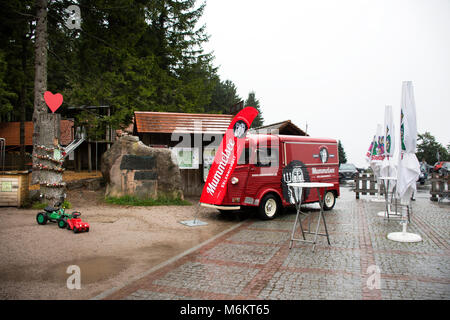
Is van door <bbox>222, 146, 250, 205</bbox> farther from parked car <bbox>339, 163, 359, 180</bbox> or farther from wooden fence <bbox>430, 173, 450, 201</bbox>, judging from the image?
parked car <bbox>339, 163, 359, 180</bbox>

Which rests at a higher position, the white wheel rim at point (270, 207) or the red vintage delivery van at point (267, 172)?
the red vintage delivery van at point (267, 172)

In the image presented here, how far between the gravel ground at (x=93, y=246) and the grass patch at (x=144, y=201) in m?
0.85

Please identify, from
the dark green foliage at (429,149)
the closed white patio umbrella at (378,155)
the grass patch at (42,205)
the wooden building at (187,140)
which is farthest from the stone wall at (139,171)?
the dark green foliage at (429,149)

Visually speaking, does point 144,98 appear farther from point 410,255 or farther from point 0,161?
point 410,255

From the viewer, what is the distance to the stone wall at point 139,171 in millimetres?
12820

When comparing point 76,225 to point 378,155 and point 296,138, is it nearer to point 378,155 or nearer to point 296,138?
point 296,138

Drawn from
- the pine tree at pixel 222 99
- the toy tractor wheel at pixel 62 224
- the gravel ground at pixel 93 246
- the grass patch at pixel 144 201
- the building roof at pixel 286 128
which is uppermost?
the pine tree at pixel 222 99

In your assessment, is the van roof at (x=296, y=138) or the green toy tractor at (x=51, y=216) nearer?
the green toy tractor at (x=51, y=216)

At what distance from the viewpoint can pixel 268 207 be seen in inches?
414

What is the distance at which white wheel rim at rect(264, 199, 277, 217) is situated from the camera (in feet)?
34.3

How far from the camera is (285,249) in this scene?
6.87 metres

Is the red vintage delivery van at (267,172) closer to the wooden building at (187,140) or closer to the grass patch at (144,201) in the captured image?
the grass patch at (144,201)
